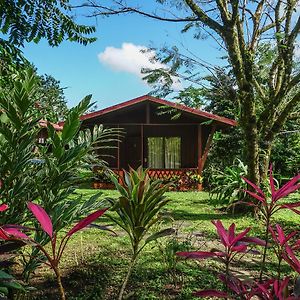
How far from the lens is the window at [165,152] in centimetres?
1744

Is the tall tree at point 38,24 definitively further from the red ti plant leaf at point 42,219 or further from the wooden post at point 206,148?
the wooden post at point 206,148

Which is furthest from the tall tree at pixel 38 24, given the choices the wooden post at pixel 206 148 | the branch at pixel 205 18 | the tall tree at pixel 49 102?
the wooden post at pixel 206 148

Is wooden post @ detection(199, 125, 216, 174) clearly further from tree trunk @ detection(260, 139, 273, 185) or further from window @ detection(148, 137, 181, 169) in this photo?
tree trunk @ detection(260, 139, 273, 185)

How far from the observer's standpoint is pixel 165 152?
17578mm

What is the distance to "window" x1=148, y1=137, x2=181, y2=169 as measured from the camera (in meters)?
17.4

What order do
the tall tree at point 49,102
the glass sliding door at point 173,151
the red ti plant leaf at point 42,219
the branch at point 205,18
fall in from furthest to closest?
the glass sliding door at point 173,151
the branch at point 205,18
the tall tree at point 49,102
the red ti plant leaf at point 42,219

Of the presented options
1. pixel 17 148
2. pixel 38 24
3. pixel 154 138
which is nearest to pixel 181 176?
pixel 154 138

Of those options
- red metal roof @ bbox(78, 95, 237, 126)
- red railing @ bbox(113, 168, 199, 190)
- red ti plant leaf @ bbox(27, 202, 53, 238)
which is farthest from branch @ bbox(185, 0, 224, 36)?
red railing @ bbox(113, 168, 199, 190)

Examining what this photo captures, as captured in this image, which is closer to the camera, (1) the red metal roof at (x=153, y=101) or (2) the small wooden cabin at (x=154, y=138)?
(1) the red metal roof at (x=153, y=101)

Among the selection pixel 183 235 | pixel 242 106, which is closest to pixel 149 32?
pixel 242 106

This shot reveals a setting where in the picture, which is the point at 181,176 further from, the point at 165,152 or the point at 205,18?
the point at 205,18

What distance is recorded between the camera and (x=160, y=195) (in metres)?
2.49

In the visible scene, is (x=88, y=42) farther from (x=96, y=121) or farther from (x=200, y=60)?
(x=96, y=121)

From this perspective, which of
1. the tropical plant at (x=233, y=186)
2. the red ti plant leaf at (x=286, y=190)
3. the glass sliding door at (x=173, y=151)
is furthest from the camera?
the glass sliding door at (x=173, y=151)
